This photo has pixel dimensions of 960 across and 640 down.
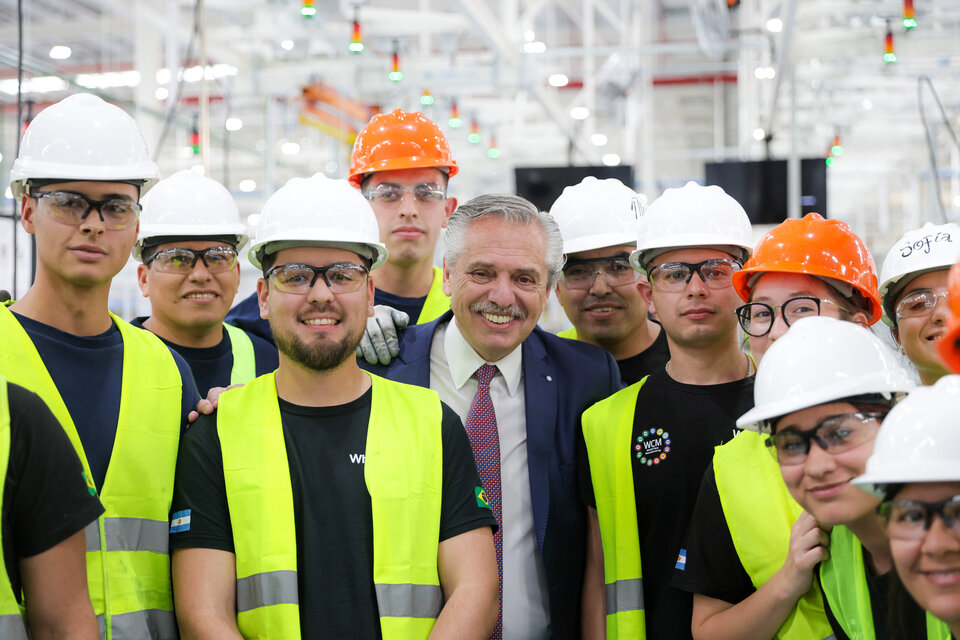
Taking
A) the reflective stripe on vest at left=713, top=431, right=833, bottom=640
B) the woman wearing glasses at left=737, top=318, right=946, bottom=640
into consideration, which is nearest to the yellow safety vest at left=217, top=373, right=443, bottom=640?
the reflective stripe on vest at left=713, top=431, right=833, bottom=640

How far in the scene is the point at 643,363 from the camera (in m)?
3.39

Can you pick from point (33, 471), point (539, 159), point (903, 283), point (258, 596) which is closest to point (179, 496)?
point (258, 596)

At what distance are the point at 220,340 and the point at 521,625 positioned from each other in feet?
4.97

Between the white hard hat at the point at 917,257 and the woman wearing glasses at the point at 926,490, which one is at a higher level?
the white hard hat at the point at 917,257

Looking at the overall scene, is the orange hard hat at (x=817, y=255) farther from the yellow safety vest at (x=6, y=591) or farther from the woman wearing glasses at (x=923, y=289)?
the yellow safety vest at (x=6, y=591)

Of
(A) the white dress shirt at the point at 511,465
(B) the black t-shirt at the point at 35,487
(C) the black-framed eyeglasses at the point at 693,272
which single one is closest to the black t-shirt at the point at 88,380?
(B) the black t-shirt at the point at 35,487

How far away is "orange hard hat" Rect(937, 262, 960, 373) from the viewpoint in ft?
4.67

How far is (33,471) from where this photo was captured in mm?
1854

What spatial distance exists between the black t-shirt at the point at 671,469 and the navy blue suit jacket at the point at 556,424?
0.21 meters

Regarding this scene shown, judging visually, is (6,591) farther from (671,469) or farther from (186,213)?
(186,213)

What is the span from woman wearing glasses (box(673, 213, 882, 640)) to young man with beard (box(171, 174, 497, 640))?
52 centimetres

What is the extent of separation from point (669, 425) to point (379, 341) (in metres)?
0.90

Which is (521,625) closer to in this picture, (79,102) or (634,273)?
(634,273)

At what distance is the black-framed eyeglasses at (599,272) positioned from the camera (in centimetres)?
338
